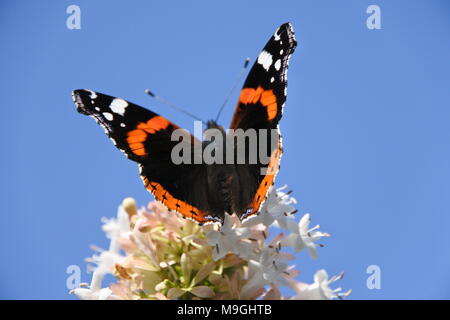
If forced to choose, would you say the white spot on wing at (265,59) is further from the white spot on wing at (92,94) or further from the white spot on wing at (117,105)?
→ the white spot on wing at (92,94)

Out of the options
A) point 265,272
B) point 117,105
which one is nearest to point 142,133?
point 117,105

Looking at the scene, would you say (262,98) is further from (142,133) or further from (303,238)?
(303,238)

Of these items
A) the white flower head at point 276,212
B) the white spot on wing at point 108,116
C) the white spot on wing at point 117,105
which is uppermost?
the white spot on wing at point 117,105

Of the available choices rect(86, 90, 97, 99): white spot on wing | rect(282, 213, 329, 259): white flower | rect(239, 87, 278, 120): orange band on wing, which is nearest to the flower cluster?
rect(282, 213, 329, 259): white flower

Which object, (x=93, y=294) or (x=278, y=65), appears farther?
(x=278, y=65)
